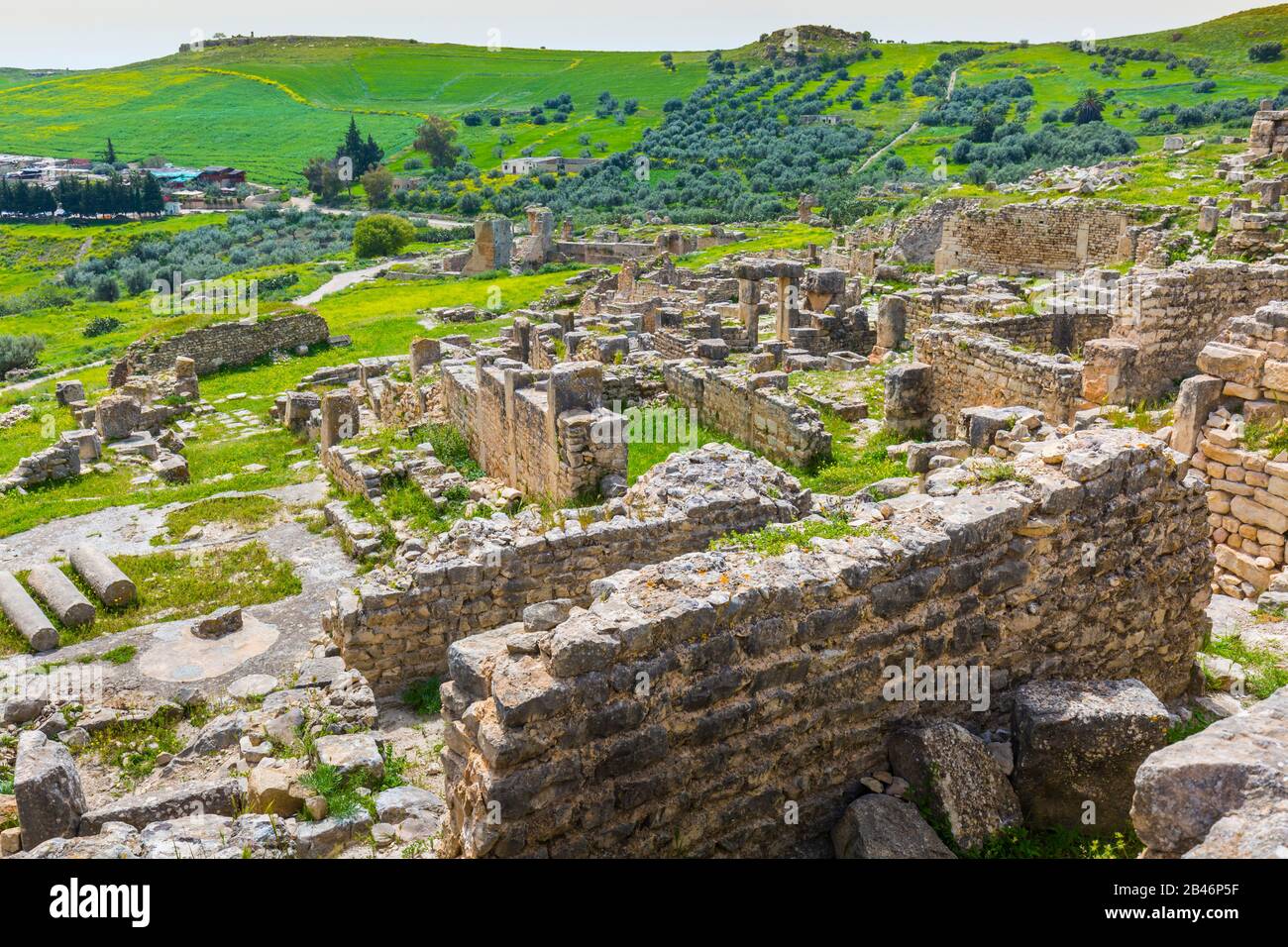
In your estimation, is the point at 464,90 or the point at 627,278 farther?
the point at 464,90

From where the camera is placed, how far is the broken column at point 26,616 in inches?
467

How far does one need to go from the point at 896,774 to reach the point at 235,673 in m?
7.75

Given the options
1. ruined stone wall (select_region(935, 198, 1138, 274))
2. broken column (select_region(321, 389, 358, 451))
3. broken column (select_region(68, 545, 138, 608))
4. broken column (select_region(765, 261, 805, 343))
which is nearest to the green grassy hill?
ruined stone wall (select_region(935, 198, 1138, 274))

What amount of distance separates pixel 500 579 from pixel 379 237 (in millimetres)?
56977

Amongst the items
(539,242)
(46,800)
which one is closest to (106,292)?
(539,242)

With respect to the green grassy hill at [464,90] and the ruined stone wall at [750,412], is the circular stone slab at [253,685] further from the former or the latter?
the green grassy hill at [464,90]

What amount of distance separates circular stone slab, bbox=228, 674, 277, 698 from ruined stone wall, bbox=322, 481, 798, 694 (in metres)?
1.30

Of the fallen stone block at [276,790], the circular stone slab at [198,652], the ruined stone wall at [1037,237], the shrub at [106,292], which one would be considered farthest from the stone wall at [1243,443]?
the shrub at [106,292]

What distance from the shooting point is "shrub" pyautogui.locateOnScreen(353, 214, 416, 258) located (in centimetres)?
6162

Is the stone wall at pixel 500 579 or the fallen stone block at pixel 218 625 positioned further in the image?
the fallen stone block at pixel 218 625

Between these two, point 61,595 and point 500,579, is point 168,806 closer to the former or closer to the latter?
point 500,579

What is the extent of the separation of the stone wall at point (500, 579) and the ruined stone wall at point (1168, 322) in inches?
231

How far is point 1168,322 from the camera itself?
13.4m

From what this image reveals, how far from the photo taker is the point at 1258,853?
148 inches
